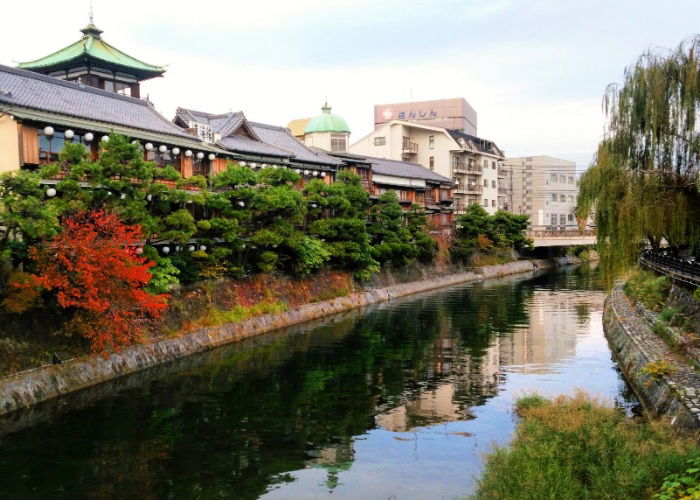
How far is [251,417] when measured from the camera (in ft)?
70.1

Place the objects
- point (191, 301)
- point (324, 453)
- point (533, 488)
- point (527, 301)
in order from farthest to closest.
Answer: point (527, 301), point (191, 301), point (324, 453), point (533, 488)

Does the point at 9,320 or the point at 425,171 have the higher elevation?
the point at 425,171

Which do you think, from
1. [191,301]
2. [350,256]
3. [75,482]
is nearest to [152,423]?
[75,482]

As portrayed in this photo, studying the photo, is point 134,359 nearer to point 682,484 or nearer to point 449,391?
point 449,391

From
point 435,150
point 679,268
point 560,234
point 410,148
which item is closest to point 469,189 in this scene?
point 435,150

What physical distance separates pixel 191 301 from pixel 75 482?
17338mm

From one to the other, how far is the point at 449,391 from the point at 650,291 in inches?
663

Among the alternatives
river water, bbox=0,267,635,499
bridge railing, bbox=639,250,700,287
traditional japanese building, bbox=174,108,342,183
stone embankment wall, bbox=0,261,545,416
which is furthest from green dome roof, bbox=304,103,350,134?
bridge railing, bbox=639,250,700,287

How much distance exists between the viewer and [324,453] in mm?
18203

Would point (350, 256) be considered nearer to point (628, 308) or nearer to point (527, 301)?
point (527, 301)

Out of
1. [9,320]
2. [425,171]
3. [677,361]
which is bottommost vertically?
[677,361]

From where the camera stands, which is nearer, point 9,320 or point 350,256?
point 9,320

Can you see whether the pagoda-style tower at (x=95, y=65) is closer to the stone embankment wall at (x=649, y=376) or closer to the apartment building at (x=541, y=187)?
the stone embankment wall at (x=649, y=376)

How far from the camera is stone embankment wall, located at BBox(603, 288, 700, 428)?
57.3 ft
